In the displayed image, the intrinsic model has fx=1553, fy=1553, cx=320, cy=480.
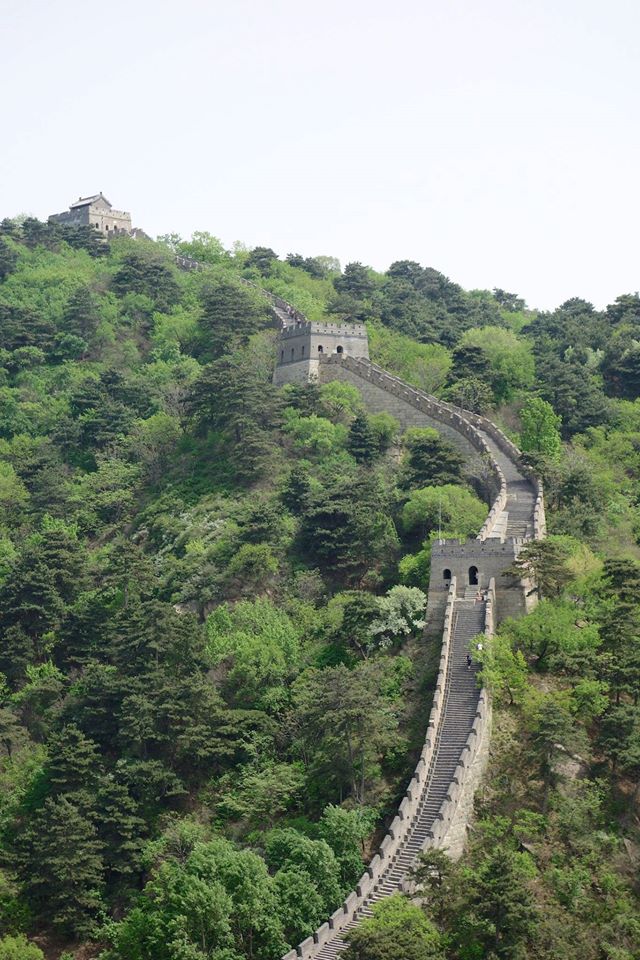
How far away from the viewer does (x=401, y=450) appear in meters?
78.6

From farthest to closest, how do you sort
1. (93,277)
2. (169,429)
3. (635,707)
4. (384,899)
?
(93,277) → (169,429) → (635,707) → (384,899)

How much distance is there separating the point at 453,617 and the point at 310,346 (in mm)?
35582

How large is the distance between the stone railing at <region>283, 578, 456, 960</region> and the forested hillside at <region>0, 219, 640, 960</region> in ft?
5.15

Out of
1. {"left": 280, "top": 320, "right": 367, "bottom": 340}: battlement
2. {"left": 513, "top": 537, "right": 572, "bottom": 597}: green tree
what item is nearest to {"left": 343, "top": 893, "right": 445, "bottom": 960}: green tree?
{"left": 513, "top": 537, "right": 572, "bottom": 597}: green tree

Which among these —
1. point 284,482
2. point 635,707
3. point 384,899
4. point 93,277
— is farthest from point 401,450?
point 93,277

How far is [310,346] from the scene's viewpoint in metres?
89.6

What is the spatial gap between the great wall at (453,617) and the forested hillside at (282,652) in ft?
3.14

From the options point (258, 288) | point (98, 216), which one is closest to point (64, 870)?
point (258, 288)

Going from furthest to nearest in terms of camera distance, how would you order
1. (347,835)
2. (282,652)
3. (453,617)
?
(282,652) < (453,617) < (347,835)

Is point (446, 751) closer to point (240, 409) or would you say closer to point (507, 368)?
point (240, 409)

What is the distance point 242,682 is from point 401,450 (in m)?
21.7

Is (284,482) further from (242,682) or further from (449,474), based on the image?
(242,682)

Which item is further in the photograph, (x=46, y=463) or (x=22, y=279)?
(x=22, y=279)

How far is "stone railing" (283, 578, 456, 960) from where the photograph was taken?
44219 millimetres
